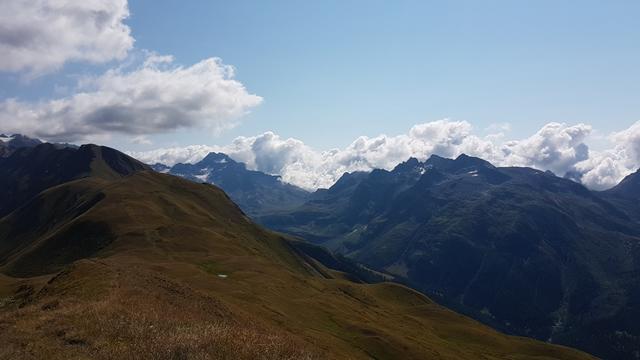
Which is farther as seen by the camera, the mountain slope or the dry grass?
the mountain slope

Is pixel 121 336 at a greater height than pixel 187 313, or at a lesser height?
greater

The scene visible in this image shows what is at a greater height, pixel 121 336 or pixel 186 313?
pixel 121 336

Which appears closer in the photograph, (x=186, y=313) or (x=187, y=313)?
(x=186, y=313)

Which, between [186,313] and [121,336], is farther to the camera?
[186,313]

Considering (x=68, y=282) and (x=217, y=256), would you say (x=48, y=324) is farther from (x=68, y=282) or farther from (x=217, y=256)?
(x=217, y=256)

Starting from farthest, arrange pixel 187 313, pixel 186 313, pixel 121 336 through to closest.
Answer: pixel 187 313
pixel 186 313
pixel 121 336

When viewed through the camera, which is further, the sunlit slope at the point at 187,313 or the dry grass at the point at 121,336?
the sunlit slope at the point at 187,313

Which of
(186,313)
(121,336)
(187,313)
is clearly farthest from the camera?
(187,313)

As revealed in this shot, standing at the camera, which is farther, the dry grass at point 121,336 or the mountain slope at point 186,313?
the mountain slope at point 186,313

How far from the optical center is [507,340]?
174875 mm

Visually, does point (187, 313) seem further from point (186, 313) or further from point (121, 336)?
point (121, 336)

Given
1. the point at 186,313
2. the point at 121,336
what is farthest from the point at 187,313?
the point at 121,336

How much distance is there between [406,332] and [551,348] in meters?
71.5

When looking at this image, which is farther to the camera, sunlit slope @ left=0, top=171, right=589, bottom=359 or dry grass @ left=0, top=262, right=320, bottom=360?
sunlit slope @ left=0, top=171, right=589, bottom=359
